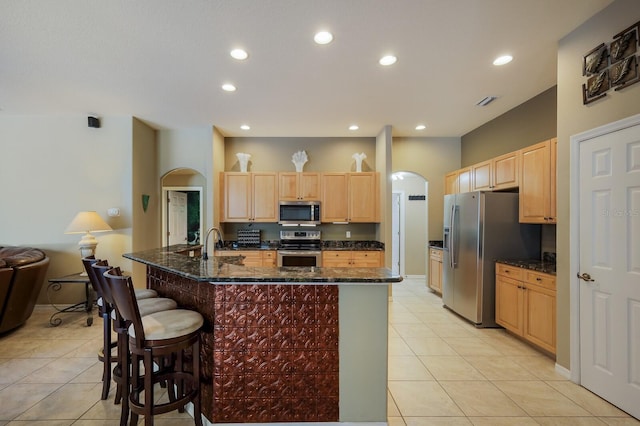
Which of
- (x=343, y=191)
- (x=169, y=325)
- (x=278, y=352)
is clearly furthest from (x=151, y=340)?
(x=343, y=191)

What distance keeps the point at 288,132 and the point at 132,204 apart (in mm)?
2811

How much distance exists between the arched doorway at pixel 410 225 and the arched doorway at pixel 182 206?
4541 millimetres

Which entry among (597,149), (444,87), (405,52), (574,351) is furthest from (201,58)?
(574,351)

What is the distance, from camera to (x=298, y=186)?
16.6ft

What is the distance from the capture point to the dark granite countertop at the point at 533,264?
9.48 feet

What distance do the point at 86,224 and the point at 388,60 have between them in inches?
173

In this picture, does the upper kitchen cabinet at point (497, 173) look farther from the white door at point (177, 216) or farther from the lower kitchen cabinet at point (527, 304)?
the white door at point (177, 216)

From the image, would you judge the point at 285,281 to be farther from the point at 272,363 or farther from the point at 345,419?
the point at 345,419

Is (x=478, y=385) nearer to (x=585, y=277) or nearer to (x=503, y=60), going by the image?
(x=585, y=277)

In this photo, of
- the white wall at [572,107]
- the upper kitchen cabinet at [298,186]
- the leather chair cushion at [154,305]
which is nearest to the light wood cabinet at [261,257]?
the upper kitchen cabinet at [298,186]

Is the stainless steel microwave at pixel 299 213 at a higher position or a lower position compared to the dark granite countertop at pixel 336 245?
higher

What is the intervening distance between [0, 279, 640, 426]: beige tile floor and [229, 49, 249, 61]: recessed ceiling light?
303cm

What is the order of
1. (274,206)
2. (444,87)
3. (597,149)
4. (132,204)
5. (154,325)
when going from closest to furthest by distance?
1. (154,325)
2. (597,149)
3. (444,87)
4. (132,204)
5. (274,206)

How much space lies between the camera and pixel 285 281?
1.73 m
